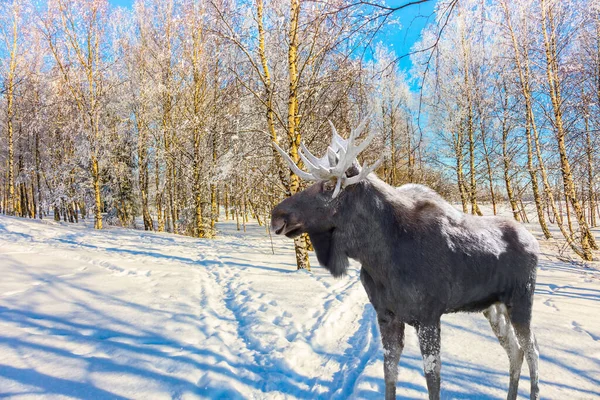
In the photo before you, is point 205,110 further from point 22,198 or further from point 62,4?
point 22,198

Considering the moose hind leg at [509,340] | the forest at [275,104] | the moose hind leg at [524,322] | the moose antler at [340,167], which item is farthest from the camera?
the forest at [275,104]

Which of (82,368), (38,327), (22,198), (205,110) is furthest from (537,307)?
(22,198)

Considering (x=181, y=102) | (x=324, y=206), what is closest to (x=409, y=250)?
(x=324, y=206)

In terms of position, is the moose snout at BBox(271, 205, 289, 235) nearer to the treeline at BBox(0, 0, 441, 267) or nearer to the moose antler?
the moose antler

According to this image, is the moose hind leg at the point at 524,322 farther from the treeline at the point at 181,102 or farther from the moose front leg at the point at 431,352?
the treeline at the point at 181,102

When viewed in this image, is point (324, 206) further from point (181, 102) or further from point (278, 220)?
point (181, 102)

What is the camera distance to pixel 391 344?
7.01ft

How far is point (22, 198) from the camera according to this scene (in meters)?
27.2

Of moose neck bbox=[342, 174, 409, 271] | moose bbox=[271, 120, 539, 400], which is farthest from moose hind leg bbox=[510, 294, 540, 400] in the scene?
moose neck bbox=[342, 174, 409, 271]

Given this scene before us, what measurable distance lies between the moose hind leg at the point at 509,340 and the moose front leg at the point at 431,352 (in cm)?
68

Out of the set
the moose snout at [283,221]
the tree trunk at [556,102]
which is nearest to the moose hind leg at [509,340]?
the moose snout at [283,221]

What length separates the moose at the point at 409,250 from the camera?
1.87 metres

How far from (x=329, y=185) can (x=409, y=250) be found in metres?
0.67

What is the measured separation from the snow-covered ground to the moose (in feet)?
2.57
